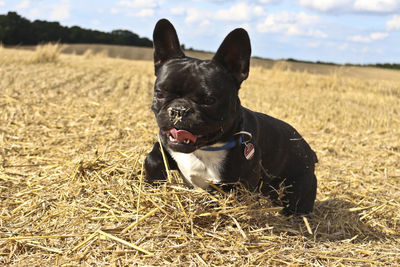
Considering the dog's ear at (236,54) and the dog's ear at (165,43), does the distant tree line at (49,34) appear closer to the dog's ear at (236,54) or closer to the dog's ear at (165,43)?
the dog's ear at (165,43)

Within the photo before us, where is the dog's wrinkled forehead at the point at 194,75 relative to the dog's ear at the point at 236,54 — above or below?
below

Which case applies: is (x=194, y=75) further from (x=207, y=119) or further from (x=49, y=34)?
(x=49, y=34)

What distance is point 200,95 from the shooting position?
9.45 feet

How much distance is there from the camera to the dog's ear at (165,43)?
3.15m

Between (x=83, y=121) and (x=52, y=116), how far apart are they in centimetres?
59

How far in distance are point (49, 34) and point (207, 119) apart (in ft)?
160

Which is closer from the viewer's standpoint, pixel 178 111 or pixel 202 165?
pixel 178 111

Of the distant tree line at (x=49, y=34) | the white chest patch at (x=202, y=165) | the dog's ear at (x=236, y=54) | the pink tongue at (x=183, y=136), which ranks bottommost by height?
the white chest patch at (x=202, y=165)

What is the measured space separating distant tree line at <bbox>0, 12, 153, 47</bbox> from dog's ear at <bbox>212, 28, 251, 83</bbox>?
39473mm

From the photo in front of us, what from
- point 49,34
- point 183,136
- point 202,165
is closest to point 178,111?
point 183,136

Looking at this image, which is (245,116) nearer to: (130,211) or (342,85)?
(130,211)

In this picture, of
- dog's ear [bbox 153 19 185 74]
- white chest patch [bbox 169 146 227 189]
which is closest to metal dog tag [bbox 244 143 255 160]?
white chest patch [bbox 169 146 227 189]

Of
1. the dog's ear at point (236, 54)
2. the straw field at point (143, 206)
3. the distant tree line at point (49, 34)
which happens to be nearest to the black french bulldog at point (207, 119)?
the dog's ear at point (236, 54)

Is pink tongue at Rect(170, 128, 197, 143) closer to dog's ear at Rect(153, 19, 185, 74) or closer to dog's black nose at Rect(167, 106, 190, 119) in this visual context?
dog's black nose at Rect(167, 106, 190, 119)
